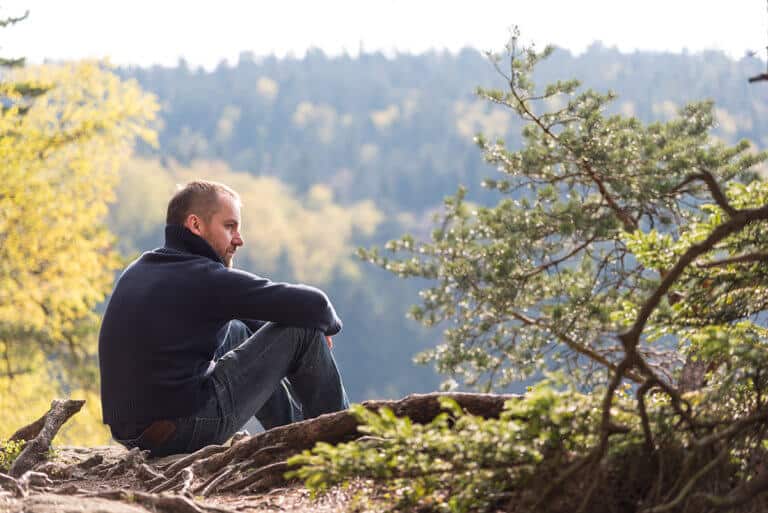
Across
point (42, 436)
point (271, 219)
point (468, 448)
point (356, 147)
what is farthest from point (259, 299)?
point (356, 147)

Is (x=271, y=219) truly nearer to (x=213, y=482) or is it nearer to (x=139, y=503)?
(x=213, y=482)

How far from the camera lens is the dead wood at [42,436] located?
137 inches

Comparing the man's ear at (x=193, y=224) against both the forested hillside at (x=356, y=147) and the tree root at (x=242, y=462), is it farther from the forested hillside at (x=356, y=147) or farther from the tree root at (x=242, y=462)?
the forested hillside at (x=356, y=147)

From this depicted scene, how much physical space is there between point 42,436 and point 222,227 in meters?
1.17

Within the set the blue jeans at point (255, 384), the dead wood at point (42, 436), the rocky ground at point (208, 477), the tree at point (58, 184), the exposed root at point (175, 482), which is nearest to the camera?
the rocky ground at point (208, 477)

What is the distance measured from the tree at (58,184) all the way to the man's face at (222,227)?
26.5 ft

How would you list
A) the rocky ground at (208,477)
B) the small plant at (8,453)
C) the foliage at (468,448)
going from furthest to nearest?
1. the small plant at (8,453)
2. the rocky ground at (208,477)
3. the foliage at (468,448)

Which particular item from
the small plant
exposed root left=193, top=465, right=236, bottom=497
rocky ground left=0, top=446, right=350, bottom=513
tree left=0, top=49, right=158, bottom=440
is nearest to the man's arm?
exposed root left=193, top=465, right=236, bottom=497

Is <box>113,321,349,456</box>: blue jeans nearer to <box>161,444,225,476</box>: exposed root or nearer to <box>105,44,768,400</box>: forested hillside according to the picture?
<box>161,444,225,476</box>: exposed root

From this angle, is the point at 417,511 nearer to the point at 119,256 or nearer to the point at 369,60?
the point at 119,256

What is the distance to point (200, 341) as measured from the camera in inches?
129

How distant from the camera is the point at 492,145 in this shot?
689 centimetres

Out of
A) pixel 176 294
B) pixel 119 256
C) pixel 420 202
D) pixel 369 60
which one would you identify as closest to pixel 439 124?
pixel 420 202

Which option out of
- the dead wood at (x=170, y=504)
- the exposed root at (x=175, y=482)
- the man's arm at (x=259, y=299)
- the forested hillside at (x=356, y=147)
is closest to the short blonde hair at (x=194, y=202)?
the man's arm at (x=259, y=299)
